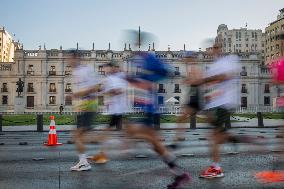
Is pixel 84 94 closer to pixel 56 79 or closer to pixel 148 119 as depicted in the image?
pixel 148 119

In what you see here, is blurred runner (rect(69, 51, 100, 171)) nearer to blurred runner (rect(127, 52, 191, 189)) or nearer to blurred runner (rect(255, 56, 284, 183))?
blurred runner (rect(127, 52, 191, 189))

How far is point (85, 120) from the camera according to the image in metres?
6.84

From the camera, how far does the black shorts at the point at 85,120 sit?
6.82 metres

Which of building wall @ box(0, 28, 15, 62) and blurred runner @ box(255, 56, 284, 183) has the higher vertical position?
building wall @ box(0, 28, 15, 62)

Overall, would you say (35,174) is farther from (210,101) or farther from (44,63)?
(44,63)

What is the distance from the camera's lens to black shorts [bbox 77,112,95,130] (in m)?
6.82

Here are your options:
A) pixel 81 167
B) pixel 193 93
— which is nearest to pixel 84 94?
pixel 81 167

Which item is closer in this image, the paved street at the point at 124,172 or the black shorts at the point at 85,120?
the paved street at the point at 124,172

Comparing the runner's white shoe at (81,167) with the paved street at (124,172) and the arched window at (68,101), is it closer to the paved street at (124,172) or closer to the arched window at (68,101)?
the paved street at (124,172)

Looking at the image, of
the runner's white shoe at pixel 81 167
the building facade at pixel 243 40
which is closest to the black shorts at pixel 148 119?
the runner's white shoe at pixel 81 167

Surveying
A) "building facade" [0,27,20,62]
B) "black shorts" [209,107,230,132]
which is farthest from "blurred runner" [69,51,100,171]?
"building facade" [0,27,20,62]

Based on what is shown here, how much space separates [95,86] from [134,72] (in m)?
1.77

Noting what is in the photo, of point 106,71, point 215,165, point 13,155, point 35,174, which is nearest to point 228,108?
point 215,165

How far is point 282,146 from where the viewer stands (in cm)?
570
